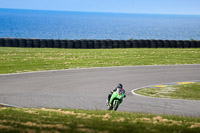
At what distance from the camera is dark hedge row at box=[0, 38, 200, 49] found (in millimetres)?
35125

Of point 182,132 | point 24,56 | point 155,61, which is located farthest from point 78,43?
point 182,132

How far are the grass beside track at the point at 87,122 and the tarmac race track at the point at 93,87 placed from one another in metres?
2.08

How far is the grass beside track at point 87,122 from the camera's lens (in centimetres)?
816

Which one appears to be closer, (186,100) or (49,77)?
(186,100)

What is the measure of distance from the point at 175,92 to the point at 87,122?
24.4 feet

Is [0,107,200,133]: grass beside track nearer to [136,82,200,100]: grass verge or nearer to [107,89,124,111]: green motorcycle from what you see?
[107,89,124,111]: green motorcycle

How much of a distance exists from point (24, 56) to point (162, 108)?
1710 cm

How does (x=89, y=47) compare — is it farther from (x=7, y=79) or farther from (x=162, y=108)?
(x=162, y=108)

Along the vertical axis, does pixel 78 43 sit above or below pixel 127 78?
below

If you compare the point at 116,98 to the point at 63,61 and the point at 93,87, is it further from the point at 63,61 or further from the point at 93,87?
the point at 63,61

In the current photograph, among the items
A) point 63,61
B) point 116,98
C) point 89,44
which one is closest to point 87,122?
point 116,98

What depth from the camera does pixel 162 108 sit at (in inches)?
505

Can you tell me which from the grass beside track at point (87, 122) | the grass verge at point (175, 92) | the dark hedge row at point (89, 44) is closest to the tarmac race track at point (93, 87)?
the grass verge at point (175, 92)

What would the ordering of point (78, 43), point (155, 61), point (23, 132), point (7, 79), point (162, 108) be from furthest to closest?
point (78, 43)
point (155, 61)
point (7, 79)
point (162, 108)
point (23, 132)
